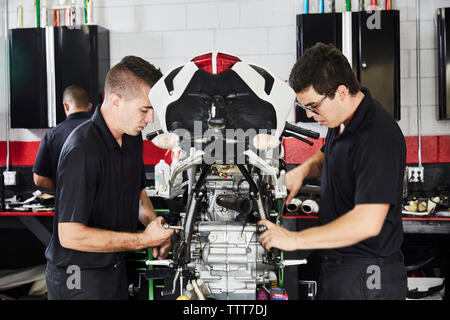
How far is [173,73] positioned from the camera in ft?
4.20

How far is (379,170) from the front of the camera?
1.32 metres

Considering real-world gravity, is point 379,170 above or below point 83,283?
above

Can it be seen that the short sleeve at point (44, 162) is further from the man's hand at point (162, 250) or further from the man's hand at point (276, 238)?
the man's hand at point (276, 238)

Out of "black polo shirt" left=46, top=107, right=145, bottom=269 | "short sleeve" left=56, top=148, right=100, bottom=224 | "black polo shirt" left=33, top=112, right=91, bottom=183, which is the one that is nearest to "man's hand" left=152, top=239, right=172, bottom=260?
"black polo shirt" left=46, top=107, right=145, bottom=269

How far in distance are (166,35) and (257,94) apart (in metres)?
2.67

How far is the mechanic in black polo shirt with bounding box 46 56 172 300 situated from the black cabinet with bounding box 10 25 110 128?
1966 millimetres

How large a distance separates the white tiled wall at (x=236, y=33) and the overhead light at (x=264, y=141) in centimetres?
231

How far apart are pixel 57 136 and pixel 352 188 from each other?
222 cm

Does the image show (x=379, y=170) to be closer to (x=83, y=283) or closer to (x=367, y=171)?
(x=367, y=171)

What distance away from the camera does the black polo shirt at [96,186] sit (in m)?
1.41

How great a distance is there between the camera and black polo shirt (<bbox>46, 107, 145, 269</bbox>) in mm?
1406

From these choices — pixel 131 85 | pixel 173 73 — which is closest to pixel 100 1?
pixel 131 85

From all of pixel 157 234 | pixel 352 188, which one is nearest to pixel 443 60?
pixel 352 188
